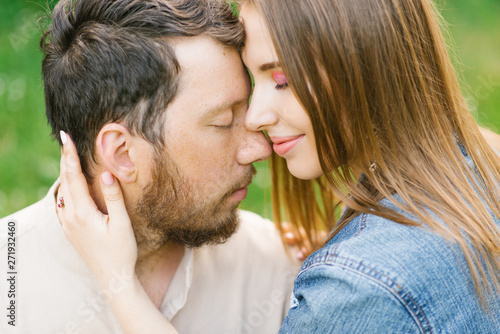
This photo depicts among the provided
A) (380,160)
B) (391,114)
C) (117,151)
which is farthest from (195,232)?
(391,114)

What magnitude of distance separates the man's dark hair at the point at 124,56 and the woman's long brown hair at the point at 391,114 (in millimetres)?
352

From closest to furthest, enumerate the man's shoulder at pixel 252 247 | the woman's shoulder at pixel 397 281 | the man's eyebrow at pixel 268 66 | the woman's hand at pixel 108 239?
the woman's shoulder at pixel 397 281
the man's eyebrow at pixel 268 66
the woman's hand at pixel 108 239
the man's shoulder at pixel 252 247

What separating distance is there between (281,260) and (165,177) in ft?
2.82

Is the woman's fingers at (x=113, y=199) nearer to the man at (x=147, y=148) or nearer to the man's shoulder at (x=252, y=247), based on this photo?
the man at (x=147, y=148)

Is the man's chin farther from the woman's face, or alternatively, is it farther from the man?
the woman's face

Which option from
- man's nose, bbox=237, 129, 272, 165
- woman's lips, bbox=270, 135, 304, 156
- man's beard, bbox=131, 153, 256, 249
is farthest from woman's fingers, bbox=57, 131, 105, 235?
woman's lips, bbox=270, 135, 304, 156

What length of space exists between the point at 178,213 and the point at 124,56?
727 mm

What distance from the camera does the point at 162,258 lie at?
2.74 m

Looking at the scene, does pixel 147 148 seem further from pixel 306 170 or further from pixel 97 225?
pixel 306 170

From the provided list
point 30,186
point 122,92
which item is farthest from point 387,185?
point 30,186

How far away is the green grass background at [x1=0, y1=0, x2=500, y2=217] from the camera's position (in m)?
4.64

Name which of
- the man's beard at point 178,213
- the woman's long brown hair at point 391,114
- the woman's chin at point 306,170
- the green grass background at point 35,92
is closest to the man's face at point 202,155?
the man's beard at point 178,213

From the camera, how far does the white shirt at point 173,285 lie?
7.97ft

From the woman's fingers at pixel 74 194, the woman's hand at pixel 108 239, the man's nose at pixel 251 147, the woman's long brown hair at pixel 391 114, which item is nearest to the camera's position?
the woman's long brown hair at pixel 391 114
